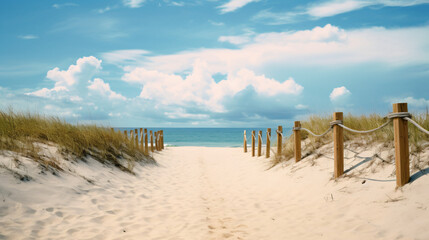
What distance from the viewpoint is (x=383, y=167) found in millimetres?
5512

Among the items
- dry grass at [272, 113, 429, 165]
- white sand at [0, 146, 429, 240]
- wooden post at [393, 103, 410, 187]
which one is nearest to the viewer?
white sand at [0, 146, 429, 240]

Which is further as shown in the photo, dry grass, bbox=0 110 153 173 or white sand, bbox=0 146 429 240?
dry grass, bbox=0 110 153 173

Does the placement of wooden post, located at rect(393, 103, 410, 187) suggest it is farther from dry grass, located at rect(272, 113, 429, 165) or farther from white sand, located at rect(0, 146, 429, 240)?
dry grass, located at rect(272, 113, 429, 165)

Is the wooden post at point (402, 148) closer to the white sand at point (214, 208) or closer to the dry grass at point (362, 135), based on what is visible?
the white sand at point (214, 208)

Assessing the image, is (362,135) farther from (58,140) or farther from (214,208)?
(58,140)

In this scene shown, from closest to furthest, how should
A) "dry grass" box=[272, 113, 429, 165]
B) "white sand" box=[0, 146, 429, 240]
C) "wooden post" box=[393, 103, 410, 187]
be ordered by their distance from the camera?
"white sand" box=[0, 146, 429, 240] → "wooden post" box=[393, 103, 410, 187] → "dry grass" box=[272, 113, 429, 165]

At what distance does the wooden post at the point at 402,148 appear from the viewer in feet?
14.4

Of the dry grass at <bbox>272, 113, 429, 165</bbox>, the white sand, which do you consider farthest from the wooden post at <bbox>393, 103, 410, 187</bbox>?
the dry grass at <bbox>272, 113, 429, 165</bbox>

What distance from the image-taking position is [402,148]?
172 inches

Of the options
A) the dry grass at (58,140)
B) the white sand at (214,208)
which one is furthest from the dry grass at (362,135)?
the dry grass at (58,140)

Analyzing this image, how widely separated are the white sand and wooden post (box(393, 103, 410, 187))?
17 centimetres

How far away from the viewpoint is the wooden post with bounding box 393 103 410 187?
4.39 m

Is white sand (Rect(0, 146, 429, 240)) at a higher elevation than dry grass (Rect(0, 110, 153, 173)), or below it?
below

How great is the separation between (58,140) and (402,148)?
7.28m
